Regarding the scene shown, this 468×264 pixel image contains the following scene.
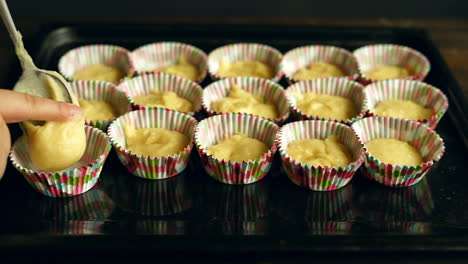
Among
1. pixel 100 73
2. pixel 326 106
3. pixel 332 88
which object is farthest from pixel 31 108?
pixel 332 88

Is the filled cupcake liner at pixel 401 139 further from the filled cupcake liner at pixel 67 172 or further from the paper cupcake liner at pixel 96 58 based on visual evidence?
the paper cupcake liner at pixel 96 58

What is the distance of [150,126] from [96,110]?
0.23m

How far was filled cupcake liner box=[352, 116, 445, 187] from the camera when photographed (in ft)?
5.97

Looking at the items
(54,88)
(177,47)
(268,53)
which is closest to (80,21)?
(177,47)

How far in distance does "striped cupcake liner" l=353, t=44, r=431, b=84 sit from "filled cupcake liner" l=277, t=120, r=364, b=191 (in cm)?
54

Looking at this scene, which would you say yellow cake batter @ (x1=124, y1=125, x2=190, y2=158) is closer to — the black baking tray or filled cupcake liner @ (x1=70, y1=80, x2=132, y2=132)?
the black baking tray

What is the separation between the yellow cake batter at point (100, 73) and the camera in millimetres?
2367

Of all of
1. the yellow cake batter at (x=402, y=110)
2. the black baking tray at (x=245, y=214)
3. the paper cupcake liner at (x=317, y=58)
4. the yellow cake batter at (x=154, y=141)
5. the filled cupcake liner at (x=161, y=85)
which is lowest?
the black baking tray at (x=245, y=214)

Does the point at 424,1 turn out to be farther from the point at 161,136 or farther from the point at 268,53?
the point at 161,136

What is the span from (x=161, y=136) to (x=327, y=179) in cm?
54

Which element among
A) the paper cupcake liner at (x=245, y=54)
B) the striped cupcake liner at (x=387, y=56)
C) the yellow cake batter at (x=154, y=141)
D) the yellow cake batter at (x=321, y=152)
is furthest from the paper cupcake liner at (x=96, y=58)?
the striped cupcake liner at (x=387, y=56)

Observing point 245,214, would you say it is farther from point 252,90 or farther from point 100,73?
point 100,73

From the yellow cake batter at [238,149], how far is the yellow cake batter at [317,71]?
19.7 inches

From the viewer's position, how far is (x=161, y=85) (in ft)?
7.51
